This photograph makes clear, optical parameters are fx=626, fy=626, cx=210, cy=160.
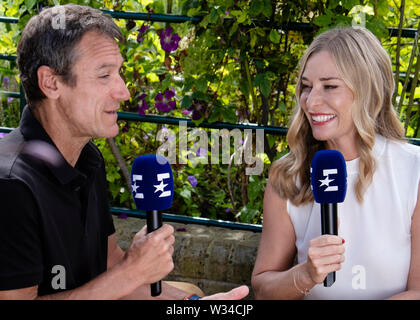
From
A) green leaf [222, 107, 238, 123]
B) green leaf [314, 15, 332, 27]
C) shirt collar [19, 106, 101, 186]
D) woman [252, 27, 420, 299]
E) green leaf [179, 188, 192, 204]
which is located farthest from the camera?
green leaf [179, 188, 192, 204]

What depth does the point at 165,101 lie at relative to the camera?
3434 millimetres

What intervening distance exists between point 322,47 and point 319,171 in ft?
2.27

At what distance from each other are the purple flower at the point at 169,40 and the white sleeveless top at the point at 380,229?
129 centimetres

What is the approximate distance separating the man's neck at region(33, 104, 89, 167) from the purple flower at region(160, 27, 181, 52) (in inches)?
52.1

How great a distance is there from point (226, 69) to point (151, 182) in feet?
5.28

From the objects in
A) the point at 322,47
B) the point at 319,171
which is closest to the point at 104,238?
the point at 319,171

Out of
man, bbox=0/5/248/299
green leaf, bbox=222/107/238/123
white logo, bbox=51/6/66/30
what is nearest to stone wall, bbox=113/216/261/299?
green leaf, bbox=222/107/238/123

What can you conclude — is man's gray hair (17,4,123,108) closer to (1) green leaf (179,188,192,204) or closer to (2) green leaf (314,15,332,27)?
(2) green leaf (314,15,332,27)

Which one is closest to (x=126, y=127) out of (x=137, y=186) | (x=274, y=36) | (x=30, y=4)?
(x=30, y=4)

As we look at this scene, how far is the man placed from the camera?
1783 millimetres

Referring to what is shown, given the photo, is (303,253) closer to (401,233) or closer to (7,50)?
(401,233)

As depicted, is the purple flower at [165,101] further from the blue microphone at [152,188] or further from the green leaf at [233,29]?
the blue microphone at [152,188]

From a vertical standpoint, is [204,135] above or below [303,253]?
above

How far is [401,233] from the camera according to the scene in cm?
234
